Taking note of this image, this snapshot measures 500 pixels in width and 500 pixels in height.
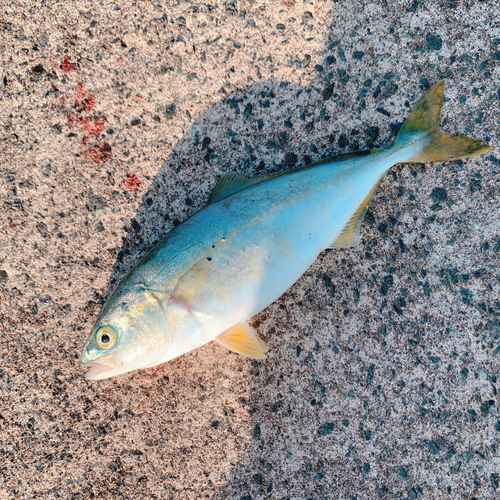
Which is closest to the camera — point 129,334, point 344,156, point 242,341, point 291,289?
point 129,334

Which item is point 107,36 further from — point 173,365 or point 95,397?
point 95,397

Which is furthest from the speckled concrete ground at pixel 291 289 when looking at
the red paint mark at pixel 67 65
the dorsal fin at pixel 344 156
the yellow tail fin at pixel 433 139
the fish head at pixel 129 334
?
the fish head at pixel 129 334

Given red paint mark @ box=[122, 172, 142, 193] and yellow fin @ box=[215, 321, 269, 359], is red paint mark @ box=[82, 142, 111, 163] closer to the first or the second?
red paint mark @ box=[122, 172, 142, 193]

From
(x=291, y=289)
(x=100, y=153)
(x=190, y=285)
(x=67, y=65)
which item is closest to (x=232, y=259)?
(x=190, y=285)

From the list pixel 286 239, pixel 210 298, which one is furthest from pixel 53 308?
pixel 286 239

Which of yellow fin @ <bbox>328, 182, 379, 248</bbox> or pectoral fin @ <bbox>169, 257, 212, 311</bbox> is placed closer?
pectoral fin @ <bbox>169, 257, 212, 311</bbox>

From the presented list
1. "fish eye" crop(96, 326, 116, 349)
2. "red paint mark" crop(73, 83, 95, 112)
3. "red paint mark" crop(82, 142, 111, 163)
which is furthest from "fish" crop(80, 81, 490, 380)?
"red paint mark" crop(73, 83, 95, 112)

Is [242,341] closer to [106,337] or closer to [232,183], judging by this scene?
[106,337]
